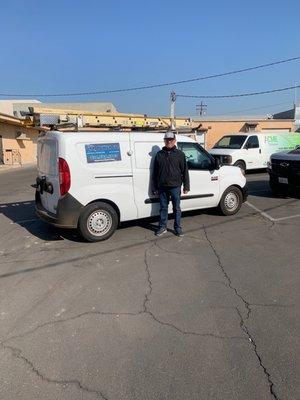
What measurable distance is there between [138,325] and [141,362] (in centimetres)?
70

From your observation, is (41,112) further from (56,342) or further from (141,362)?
(141,362)

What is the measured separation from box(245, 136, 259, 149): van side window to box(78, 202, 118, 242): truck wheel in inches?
504

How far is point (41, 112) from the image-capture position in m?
9.02

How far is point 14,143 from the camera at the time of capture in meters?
35.8

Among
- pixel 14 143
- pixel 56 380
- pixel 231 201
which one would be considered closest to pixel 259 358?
pixel 56 380

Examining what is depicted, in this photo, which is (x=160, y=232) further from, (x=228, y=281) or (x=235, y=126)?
(x=235, y=126)

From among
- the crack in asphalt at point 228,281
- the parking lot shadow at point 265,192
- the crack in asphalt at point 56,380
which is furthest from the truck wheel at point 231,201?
the crack in asphalt at point 56,380

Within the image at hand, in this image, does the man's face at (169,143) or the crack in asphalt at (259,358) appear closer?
the crack in asphalt at (259,358)

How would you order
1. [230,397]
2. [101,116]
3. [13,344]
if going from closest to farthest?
[230,397]
[13,344]
[101,116]

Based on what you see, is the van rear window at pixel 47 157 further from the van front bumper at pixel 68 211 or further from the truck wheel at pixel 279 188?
the truck wheel at pixel 279 188

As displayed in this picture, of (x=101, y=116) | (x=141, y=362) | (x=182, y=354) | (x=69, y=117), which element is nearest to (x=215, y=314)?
(x=182, y=354)

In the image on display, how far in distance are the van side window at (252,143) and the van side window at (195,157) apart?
10.7 metres

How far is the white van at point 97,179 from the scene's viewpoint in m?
7.15

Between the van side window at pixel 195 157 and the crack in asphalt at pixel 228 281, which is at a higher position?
the van side window at pixel 195 157
